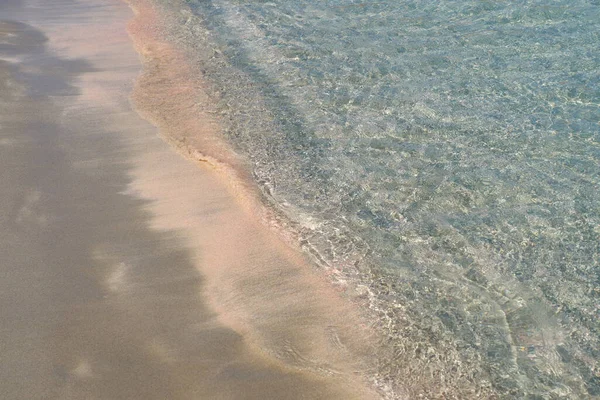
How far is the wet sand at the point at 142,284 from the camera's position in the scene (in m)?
3.84

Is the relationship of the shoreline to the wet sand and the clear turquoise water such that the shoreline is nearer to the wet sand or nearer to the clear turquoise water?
the wet sand

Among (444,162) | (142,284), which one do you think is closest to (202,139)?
(444,162)

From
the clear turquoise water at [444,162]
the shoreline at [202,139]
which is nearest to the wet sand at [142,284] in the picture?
the shoreline at [202,139]

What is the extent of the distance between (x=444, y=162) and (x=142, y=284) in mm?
2981

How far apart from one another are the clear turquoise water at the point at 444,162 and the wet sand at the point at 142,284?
1.37 feet

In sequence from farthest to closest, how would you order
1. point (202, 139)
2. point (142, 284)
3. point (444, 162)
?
point (202, 139) < point (444, 162) < point (142, 284)

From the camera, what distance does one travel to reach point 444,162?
6316 mm

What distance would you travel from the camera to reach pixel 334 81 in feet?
26.2

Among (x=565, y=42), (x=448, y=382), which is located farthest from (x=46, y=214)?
(x=565, y=42)

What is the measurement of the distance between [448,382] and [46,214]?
3.10 metres

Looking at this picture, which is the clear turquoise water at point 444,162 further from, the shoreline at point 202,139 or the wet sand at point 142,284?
the wet sand at point 142,284

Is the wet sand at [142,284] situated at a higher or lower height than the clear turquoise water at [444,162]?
lower

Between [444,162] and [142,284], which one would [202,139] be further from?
[142,284]

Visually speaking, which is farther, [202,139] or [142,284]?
[202,139]
